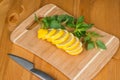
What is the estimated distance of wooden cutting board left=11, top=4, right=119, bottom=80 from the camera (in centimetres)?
75

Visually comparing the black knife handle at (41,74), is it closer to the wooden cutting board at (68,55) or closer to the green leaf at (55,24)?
the wooden cutting board at (68,55)

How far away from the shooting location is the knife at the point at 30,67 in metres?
0.74

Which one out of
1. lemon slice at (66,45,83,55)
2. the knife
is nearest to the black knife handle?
the knife

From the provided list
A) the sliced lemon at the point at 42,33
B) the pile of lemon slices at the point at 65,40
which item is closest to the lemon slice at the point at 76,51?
the pile of lemon slices at the point at 65,40

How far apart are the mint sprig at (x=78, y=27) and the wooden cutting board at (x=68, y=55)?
0.08ft

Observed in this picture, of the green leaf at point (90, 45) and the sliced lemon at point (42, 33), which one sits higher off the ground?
the sliced lemon at point (42, 33)

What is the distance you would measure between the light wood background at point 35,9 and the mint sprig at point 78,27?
0.07 meters

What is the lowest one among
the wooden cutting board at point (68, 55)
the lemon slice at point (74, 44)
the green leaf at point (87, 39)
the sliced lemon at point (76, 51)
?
the wooden cutting board at point (68, 55)

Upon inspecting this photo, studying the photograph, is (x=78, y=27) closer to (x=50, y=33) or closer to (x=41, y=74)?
(x=50, y=33)

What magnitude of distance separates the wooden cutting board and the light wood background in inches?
0.7

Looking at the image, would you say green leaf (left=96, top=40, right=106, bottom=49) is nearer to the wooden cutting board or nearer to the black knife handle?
the wooden cutting board

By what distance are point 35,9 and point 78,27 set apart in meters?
0.25

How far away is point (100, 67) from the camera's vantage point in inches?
29.9

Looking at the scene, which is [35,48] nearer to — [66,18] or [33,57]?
[33,57]
